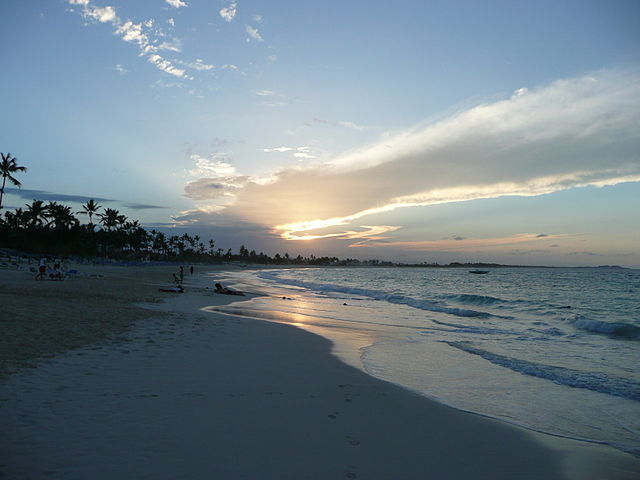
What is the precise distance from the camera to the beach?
13.3 ft

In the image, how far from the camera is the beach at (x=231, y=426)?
Result: 4.05 metres

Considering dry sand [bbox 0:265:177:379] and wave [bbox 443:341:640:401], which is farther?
wave [bbox 443:341:640:401]

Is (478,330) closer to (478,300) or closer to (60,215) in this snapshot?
(478,300)

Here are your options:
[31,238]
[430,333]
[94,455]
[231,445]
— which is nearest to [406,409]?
[231,445]

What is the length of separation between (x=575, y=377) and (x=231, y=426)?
8.85 m

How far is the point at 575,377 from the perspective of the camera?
9180 mm

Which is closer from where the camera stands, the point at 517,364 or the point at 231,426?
the point at 231,426

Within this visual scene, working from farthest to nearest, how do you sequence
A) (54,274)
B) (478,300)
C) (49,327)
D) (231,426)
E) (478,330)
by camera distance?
1. (478,300)
2. (54,274)
3. (478,330)
4. (49,327)
5. (231,426)

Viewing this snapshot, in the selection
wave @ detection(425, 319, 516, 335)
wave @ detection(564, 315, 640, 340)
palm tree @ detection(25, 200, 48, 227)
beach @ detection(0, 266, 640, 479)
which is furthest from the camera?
palm tree @ detection(25, 200, 48, 227)

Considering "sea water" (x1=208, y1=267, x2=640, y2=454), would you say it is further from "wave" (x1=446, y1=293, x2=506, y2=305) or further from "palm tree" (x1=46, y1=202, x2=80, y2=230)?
"palm tree" (x1=46, y1=202, x2=80, y2=230)

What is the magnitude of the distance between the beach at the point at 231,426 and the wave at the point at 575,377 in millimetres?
3657

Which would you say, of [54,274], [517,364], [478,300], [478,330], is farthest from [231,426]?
[478,300]

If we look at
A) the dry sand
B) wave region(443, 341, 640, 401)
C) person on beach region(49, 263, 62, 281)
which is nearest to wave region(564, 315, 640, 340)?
wave region(443, 341, 640, 401)

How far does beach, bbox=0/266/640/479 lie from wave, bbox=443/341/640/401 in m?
3.66
